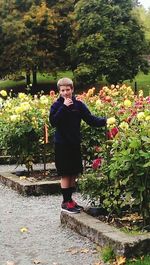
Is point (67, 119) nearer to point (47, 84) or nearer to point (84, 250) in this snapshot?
point (84, 250)

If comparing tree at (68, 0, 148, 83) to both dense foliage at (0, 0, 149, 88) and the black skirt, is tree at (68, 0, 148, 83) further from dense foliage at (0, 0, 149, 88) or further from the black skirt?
the black skirt

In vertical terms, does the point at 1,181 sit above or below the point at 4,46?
below

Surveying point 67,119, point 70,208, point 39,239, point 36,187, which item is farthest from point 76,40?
point 39,239

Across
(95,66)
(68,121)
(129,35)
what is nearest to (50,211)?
(68,121)

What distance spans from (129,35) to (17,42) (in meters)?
8.54

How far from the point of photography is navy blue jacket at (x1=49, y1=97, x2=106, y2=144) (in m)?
6.97

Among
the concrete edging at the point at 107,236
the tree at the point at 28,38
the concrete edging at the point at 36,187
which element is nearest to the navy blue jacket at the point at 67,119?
the concrete edging at the point at 107,236

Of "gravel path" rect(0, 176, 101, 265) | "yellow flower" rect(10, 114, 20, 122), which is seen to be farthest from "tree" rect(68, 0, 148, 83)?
"gravel path" rect(0, 176, 101, 265)

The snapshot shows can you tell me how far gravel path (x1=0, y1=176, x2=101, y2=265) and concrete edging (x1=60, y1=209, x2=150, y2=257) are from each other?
0.30 ft

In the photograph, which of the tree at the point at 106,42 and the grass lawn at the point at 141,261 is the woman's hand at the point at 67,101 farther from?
the tree at the point at 106,42

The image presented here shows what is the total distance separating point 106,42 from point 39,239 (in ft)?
129

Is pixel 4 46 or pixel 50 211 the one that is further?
pixel 4 46

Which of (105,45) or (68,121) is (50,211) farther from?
(105,45)

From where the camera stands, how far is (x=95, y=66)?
43.5 m
